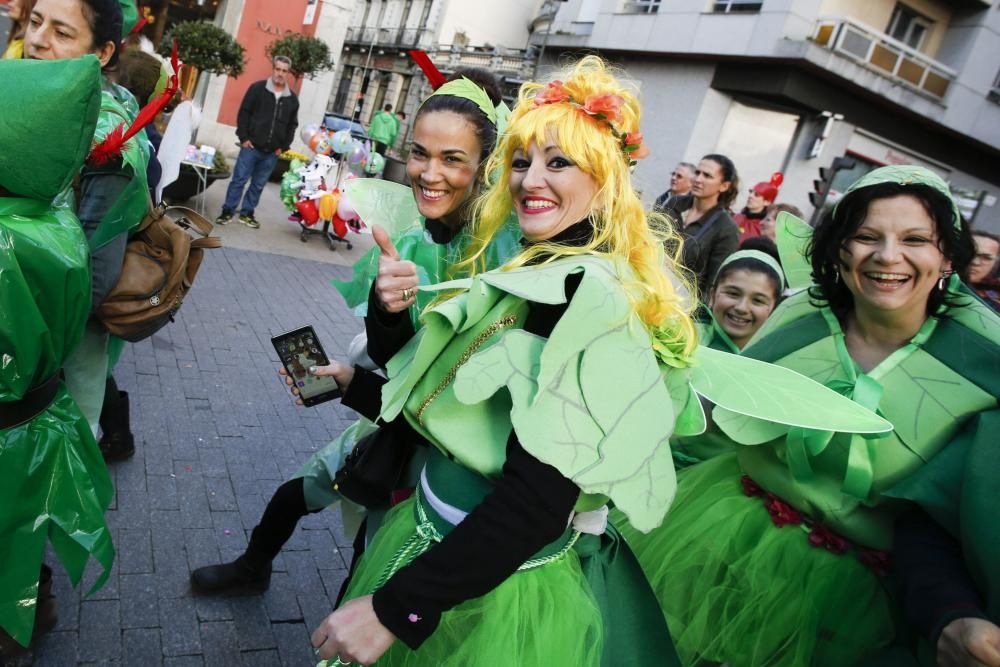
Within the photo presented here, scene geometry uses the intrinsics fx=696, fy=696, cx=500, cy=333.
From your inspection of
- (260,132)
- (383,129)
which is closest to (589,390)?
(260,132)

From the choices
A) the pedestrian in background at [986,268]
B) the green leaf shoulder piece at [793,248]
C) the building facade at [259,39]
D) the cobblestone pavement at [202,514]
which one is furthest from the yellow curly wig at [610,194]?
the building facade at [259,39]

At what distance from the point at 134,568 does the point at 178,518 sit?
1.21 feet

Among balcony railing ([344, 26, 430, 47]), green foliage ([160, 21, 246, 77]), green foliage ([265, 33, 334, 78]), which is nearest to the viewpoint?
green foliage ([160, 21, 246, 77])

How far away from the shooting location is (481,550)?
1226 mm

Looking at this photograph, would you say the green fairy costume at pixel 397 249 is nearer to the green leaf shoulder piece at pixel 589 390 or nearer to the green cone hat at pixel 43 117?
the green leaf shoulder piece at pixel 589 390

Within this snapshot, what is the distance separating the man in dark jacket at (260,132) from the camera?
8.53 m

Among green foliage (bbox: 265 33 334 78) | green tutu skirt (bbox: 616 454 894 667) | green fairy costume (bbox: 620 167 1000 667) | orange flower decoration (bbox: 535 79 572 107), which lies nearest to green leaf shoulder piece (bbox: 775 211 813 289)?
green fairy costume (bbox: 620 167 1000 667)

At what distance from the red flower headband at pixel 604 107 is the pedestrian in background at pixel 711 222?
3703 mm

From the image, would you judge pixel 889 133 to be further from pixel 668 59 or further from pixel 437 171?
pixel 437 171

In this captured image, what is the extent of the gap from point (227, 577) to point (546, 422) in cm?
194

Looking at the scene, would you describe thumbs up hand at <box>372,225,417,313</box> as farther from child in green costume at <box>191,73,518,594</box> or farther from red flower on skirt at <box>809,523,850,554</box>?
red flower on skirt at <box>809,523,850,554</box>

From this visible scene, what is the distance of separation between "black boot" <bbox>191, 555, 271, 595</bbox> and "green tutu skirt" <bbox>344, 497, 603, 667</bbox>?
1.33m

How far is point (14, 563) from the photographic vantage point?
1.70 meters

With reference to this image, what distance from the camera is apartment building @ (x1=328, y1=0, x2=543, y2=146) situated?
2998 cm
